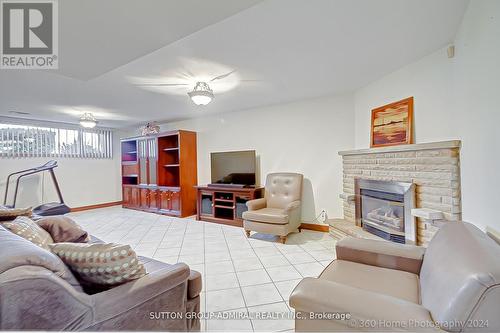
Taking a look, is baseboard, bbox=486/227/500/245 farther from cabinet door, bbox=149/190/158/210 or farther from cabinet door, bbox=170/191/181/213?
cabinet door, bbox=149/190/158/210

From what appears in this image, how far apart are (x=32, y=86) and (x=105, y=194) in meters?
4.04

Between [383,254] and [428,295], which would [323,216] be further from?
[428,295]

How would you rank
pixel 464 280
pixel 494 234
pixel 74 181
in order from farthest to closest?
1. pixel 74 181
2. pixel 494 234
3. pixel 464 280

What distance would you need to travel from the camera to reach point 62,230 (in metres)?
1.94

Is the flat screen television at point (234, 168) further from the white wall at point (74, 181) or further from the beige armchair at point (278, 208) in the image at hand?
the white wall at point (74, 181)

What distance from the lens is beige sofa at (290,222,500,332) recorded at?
747 millimetres

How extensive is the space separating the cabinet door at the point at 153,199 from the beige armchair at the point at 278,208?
2821 millimetres

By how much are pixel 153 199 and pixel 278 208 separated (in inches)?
130

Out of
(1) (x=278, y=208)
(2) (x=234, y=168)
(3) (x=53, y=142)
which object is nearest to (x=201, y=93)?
(2) (x=234, y=168)

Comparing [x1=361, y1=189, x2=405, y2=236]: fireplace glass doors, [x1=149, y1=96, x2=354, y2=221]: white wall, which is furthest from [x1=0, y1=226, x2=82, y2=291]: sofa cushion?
[x1=149, y1=96, x2=354, y2=221]: white wall

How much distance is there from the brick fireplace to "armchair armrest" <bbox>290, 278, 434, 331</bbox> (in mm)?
1585

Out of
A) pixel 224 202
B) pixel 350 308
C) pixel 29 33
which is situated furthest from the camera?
pixel 224 202

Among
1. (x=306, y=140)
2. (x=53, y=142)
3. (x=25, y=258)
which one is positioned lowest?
(x=25, y=258)

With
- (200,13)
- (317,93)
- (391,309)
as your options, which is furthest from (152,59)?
(391,309)
